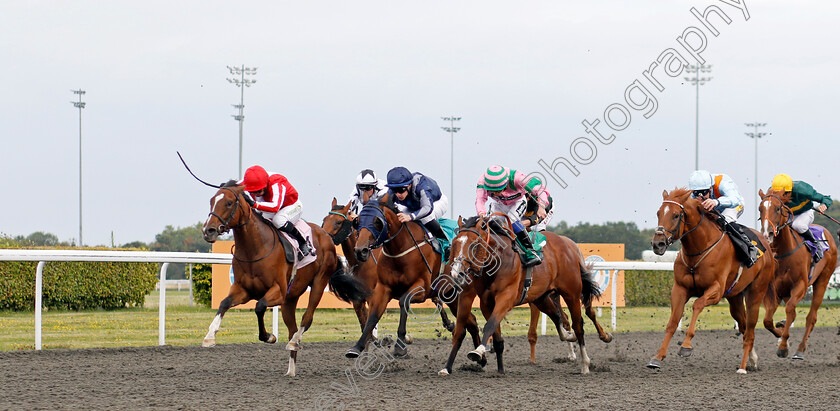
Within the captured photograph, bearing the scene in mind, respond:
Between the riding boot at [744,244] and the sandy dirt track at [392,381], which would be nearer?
the sandy dirt track at [392,381]

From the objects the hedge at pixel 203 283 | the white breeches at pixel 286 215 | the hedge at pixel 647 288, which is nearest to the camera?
the white breeches at pixel 286 215

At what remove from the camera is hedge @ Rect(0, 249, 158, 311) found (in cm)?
1278

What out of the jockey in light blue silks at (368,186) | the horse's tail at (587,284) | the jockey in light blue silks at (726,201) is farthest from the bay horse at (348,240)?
the jockey in light blue silks at (726,201)

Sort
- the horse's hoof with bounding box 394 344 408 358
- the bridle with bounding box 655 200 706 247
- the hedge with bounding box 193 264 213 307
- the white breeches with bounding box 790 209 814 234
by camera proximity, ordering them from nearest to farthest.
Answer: the bridle with bounding box 655 200 706 247, the horse's hoof with bounding box 394 344 408 358, the white breeches with bounding box 790 209 814 234, the hedge with bounding box 193 264 213 307

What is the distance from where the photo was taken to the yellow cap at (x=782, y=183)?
891 cm

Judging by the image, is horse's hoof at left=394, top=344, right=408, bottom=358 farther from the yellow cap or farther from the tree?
the tree

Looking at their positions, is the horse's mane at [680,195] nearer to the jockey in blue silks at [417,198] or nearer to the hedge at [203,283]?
the jockey in blue silks at [417,198]

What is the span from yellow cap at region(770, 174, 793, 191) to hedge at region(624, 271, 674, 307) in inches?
365

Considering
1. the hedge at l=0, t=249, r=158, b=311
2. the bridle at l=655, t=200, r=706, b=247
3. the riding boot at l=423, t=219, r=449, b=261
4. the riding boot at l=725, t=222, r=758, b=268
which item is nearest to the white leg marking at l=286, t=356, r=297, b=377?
the riding boot at l=423, t=219, r=449, b=261

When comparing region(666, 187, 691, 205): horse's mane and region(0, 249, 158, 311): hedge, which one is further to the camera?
region(0, 249, 158, 311): hedge

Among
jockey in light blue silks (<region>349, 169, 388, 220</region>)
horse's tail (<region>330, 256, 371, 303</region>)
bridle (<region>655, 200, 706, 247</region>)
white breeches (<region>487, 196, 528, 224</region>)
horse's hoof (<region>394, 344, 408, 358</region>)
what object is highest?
jockey in light blue silks (<region>349, 169, 388, 220</region>)

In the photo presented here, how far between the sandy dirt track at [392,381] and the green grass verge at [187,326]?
1.27 metres

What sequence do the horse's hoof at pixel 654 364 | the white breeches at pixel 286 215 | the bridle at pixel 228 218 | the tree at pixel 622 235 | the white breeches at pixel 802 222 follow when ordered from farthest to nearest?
the tree at pixel 622 235, the white breeches at pixel 802 222, the white breeches at pixel 286 215, the horse's hoof at pixel 654 364, the bridle at pixel 228 218

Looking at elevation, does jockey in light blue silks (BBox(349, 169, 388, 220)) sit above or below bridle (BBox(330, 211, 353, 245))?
above
